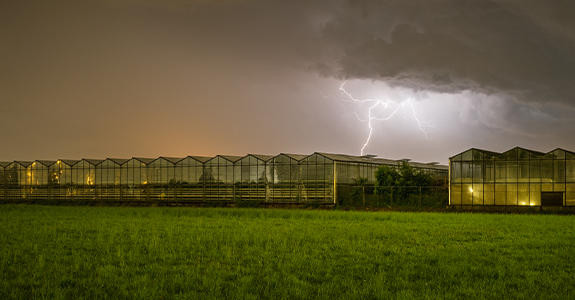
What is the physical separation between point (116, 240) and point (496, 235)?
13.8 m

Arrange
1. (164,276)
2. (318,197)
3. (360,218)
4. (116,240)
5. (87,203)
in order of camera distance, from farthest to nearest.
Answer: (87,203)
(318,197)
(360,218)
(116,240)
(164,276)

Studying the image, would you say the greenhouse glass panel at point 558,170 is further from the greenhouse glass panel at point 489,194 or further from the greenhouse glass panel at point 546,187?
the greenhouse glass panel at point 489,194

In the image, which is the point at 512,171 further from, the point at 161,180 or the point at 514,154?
the point at 161,180

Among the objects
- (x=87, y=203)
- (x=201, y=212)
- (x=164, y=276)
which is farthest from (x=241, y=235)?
(x=87, y=203)

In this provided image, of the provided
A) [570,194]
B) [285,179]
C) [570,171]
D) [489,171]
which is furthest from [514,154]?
[285,179]

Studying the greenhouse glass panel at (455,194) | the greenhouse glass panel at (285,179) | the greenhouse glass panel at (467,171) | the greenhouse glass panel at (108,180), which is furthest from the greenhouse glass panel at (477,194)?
the greenhouse glass panel at (108,180)

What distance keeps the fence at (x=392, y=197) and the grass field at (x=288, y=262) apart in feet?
56.6

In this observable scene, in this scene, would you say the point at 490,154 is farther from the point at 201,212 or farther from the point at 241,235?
the point at 241,235

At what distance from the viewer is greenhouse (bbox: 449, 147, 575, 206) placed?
36.2 metres

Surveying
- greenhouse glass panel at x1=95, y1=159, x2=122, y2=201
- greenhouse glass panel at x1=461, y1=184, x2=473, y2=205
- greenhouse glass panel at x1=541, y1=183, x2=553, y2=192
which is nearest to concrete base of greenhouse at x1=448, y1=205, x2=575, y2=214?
greenhouse glass panel at x1=461, y1=184, x2=473, y2=205

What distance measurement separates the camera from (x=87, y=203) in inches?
2021

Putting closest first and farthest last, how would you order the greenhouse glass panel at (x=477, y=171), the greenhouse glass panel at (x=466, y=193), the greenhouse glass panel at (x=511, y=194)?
1. the greenhouse glass panel at (x=511, y=194)
2. the greenhouse glass panel at (x=477, y=171)
3. the greenhouse glass panel at (x=466, y=193)

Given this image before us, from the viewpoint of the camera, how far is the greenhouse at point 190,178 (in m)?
43.7

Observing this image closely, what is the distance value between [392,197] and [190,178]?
672 inches
